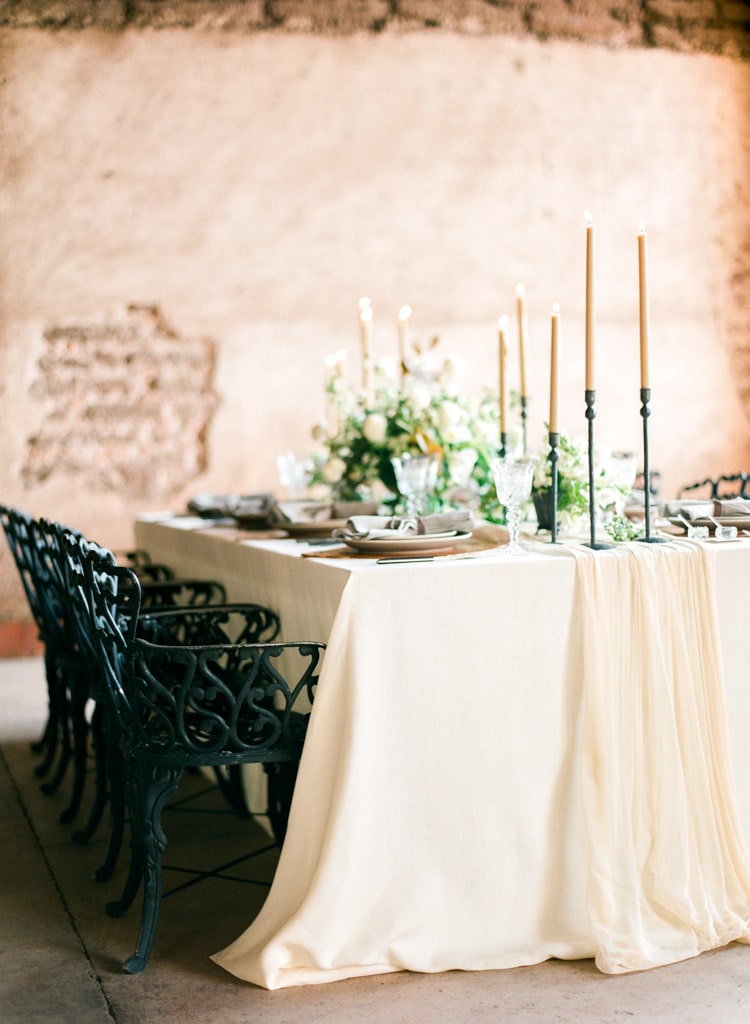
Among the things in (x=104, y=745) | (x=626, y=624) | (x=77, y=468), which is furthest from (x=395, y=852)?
(x=77, y=468)

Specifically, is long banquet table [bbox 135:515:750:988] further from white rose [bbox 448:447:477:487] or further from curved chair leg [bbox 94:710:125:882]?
white rose [bbox 448:447:477:487]

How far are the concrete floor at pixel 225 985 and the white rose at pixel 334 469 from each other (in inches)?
51.3

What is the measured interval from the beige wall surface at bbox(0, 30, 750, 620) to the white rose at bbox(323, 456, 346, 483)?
9.22ft

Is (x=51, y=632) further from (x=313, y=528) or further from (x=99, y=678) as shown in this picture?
(x=313, y=528)

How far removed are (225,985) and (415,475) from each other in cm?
145

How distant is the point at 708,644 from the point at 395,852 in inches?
30.8

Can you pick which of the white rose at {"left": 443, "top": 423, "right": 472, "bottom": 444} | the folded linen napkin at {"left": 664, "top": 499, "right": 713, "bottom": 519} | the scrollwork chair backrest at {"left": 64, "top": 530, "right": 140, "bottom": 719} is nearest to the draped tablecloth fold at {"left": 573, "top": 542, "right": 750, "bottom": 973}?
the folded linen napkin at {"left": 664, "top": 499, "right": 713, "bottom": 519}

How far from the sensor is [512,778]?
7.89 ft

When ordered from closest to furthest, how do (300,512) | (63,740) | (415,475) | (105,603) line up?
(105,603), (415,475), (300,512), (63,740)

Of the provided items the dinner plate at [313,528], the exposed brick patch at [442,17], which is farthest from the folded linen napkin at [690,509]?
the exposed brick patch at [442,17]

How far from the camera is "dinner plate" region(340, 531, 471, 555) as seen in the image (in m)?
2.68

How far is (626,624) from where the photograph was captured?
8.07 feet

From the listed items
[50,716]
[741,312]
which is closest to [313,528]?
[50,716]

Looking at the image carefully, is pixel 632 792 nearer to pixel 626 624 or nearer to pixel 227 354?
pixel 626 624
